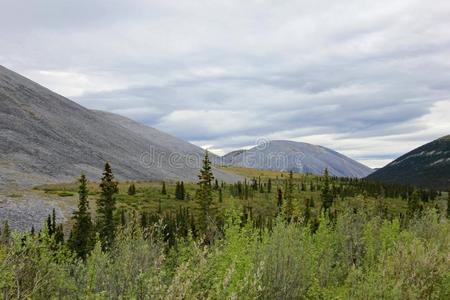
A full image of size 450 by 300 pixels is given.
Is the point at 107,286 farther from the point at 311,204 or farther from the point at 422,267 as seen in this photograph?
the point at 311,204

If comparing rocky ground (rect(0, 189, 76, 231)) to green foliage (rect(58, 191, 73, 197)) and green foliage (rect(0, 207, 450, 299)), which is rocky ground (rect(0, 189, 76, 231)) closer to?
green foliage (rect(58, 191, 73, 197))

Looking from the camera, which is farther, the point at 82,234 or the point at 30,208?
the point at 30,208

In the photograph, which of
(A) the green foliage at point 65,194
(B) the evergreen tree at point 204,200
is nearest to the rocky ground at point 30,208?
(A) the green foliage at point 65,194

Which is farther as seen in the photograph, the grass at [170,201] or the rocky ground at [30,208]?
the grass at [170,201]

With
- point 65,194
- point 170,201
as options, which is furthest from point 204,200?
point 170,201

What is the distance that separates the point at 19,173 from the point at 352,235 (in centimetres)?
11553

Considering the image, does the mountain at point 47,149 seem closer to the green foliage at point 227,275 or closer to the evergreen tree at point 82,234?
the evergreen tree at point 82,234

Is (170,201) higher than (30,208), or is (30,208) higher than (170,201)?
(170,201)

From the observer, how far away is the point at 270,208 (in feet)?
375

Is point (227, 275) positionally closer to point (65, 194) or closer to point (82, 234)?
point (82, 234)

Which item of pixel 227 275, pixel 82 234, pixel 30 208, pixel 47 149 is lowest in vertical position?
pixel 82 234

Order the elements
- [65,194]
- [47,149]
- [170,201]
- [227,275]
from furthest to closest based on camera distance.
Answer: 1. [47,149]
2. [170,201]
3. [65,194]
4. [227,275]

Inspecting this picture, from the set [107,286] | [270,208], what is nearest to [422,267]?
[107,286]

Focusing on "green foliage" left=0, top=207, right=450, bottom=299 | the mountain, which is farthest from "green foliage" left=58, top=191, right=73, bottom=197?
"green foliage" left=0, top=207, right=450, bottom=299
